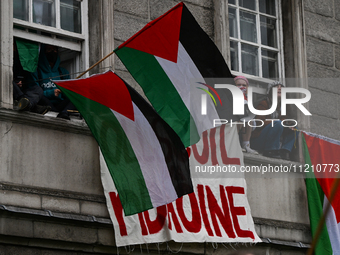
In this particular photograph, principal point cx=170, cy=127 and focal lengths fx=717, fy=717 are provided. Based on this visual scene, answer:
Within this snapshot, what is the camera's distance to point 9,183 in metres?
7.72

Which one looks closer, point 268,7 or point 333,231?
point 333,231

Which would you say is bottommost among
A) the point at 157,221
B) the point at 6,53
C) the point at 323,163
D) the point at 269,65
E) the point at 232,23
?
the point at 157,221


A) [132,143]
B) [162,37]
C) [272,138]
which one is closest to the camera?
[132,143]

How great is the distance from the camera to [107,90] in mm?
7832

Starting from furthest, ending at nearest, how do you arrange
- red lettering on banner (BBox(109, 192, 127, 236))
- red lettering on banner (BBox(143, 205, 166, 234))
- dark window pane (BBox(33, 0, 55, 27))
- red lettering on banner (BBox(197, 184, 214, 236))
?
red lettering on banner (BBox(197, 184, 214, 236)) → dark window pane (BBox(33, 0, 55, 27)) → red lettering on banner (BBox(143, 205, 166, 234)) → red lettering on banner (BBox(109, 192, 127, 236))

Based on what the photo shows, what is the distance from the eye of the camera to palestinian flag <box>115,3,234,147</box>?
25.6ft

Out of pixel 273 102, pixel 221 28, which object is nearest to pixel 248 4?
pixel 221 28

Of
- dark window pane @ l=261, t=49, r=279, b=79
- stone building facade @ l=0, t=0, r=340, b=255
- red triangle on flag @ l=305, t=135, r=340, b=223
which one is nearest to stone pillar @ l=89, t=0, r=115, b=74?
stone building facade @ l=0, t=0, r=340, b=255

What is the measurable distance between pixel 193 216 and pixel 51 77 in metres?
2.49

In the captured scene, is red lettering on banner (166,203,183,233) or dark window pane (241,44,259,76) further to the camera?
dark window pane (241,44,259,76)

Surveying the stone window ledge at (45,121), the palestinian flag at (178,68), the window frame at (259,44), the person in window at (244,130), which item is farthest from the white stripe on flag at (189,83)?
the window frame at (259,44)

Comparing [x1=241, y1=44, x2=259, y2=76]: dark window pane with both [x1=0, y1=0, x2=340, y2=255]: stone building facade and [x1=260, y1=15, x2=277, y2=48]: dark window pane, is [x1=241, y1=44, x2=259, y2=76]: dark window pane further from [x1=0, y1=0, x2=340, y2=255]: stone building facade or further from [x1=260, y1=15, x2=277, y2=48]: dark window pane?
[x1=260, y1=15, x2=277, y2=48]: dark window pane

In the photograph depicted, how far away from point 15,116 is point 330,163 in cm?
515

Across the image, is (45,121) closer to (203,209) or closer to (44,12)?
(44,12)
